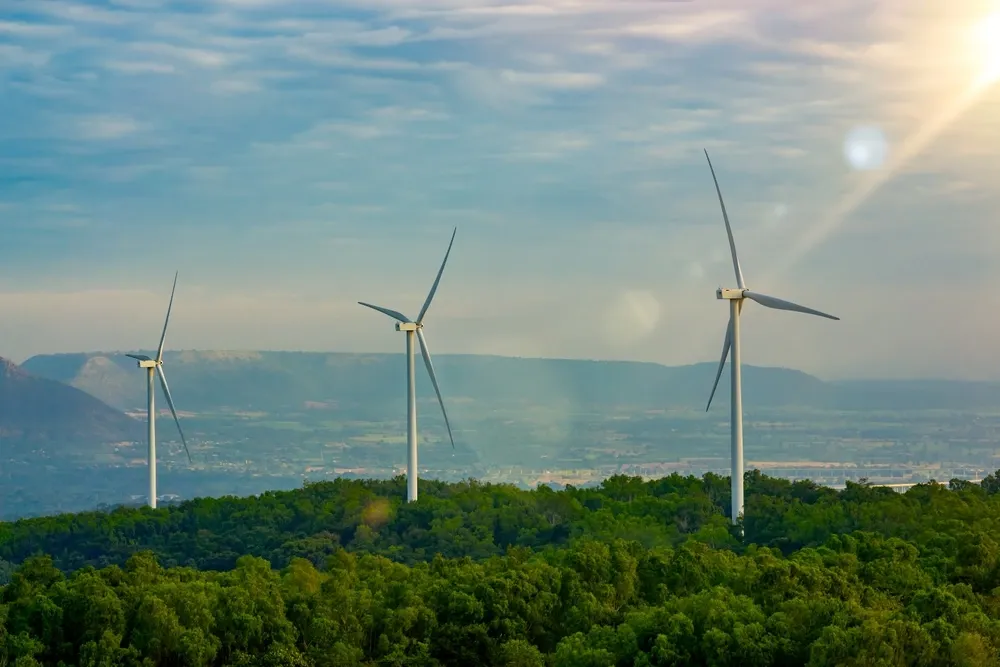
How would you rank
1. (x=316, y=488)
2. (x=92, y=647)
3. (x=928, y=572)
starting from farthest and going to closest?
(x=316, y=488)
(x=928, y=572)
(x=92, y=647)

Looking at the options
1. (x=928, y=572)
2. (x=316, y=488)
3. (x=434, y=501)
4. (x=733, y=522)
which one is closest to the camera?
(x=928, y=572)

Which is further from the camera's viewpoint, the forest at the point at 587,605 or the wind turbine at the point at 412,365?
the wind turbine at the point at 412,365

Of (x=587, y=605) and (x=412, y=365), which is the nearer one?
(x=587, y=605)

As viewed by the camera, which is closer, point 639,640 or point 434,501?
point 639,640

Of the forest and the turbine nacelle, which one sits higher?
the turbine nacelle

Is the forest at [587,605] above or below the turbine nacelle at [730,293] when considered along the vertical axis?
below

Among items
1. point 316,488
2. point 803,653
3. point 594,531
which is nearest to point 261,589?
point 803,653

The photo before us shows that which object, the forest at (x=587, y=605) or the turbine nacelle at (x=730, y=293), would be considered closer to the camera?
the forest at (x=587, y=605)

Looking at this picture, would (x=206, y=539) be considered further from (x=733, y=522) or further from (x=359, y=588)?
(x=359, y=588)

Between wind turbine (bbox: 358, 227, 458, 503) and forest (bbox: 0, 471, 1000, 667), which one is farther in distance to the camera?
wind turbine (bbox: 358, 227, 458, 503)

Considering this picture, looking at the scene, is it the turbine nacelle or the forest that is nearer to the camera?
the forest
